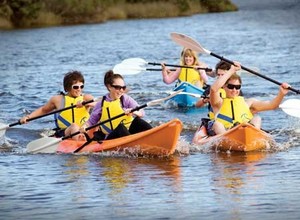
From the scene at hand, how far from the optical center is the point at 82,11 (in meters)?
59.7

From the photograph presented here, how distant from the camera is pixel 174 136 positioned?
40.7 ft

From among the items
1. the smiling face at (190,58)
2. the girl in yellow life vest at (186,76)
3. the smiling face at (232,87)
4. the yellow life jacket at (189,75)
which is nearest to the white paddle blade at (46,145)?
the smiling face at (232,87)

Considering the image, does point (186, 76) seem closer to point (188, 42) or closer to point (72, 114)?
point (188, 42)

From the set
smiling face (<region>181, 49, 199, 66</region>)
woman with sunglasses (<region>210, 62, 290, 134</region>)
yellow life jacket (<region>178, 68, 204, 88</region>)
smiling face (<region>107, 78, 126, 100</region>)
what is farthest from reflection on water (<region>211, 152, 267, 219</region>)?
yellow life jacket (<region>178, 68, 204, 88</region>)

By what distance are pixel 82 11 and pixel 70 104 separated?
4637 cm

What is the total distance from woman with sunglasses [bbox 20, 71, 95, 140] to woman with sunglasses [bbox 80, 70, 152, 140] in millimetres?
344

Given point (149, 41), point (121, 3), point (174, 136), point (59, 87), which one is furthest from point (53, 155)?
point (121, 3)

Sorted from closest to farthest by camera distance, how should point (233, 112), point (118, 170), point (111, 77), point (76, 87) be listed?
point (118, 170) < point (111, 77) < point (233, 112) < point (76, 87)

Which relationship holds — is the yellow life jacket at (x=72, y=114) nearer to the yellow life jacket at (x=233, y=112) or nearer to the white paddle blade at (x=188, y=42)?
the white paddle blade at (x=188, y=42)

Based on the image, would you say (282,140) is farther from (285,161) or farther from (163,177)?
(163,177)

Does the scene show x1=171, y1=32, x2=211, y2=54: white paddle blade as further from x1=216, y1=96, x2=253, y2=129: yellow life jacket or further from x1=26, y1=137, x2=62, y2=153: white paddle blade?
x1=26, y1=137, x2=62, y2=153: white paddle blade

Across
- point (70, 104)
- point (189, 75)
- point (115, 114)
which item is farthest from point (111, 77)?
point (189, 75)

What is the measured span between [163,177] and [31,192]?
4.77ft

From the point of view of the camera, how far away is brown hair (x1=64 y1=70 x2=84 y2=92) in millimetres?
13375
